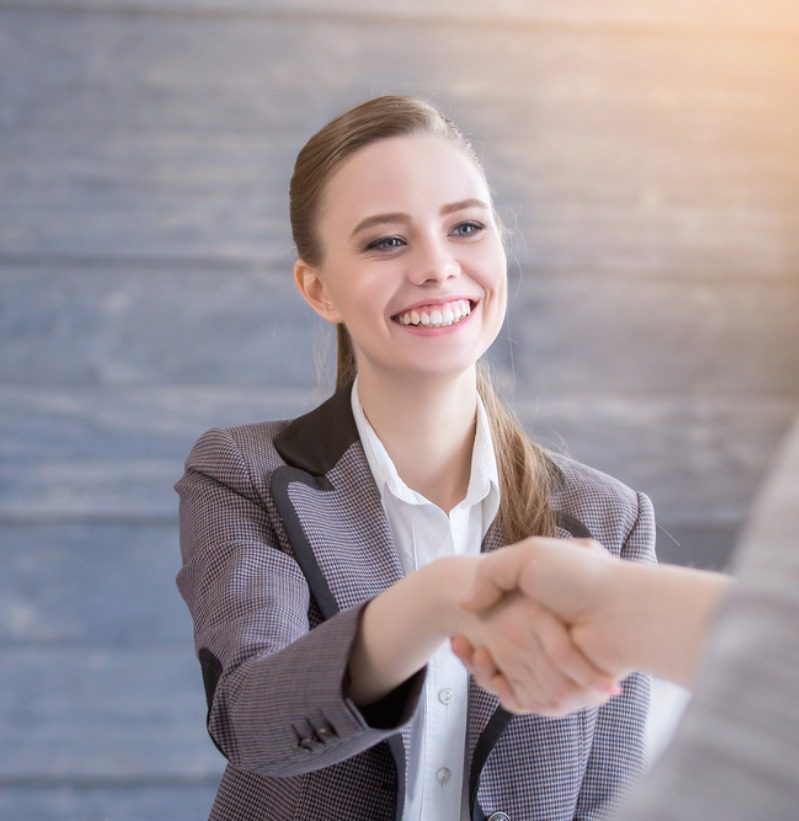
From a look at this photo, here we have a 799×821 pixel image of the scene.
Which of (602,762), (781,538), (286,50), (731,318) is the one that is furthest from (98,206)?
(781,538)

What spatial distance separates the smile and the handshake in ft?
1.44

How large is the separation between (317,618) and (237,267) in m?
1.03

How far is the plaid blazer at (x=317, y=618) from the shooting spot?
1114 mm

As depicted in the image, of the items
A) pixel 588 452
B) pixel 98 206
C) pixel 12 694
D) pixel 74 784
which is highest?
pixel 98 206

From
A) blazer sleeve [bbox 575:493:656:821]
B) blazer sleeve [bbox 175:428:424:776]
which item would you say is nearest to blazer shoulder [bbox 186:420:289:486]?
blazer sleeve [bbox 175:428:424:776]

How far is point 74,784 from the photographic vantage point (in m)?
2.19

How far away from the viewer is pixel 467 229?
57.1 inches

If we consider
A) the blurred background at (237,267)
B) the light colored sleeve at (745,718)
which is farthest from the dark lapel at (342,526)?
the light colored sleeve at (745,718)

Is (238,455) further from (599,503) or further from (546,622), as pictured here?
(546,622)

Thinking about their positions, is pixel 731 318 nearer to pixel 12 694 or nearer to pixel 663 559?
pixel 663 559

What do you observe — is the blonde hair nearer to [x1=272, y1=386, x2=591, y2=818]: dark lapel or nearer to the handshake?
[x1=272, y1=386, x2=591, y2=818]: dark lapel

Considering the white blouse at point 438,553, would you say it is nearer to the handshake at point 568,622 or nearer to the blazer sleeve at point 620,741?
the blazer sleeve at point 620,741

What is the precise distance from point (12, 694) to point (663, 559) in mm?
1217

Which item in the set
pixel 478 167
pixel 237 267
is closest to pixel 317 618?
pixel 478 167
